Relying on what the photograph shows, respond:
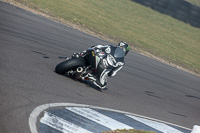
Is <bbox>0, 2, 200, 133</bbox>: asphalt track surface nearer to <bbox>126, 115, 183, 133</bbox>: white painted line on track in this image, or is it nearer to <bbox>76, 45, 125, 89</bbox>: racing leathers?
<bbox>76, 45, 125, 89</bbox>: racing leathers

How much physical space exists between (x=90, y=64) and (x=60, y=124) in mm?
3527

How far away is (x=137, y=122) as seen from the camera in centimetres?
736

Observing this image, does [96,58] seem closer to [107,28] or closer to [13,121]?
[13,121]

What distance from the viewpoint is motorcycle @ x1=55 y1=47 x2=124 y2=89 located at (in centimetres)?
880

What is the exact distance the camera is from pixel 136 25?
26.2 metres

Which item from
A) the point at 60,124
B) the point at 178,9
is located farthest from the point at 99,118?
the point at 178,9

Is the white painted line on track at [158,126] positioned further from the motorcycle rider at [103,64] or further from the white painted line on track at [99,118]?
the motorcycle rider at [103,64]

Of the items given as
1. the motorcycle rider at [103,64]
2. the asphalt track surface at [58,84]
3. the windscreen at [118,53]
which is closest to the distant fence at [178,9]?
the asphalt track surface at [58,84]

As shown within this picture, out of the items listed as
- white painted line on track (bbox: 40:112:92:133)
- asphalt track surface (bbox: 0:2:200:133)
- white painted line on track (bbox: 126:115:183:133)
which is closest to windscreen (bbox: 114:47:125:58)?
asphalt track surface (bbox: 0:2:200:133)

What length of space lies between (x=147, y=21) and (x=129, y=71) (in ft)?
51.6

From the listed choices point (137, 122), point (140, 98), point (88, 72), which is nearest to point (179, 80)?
point (140, 98)

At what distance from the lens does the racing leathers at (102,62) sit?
8.85 m

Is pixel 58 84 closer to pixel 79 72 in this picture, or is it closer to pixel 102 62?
pixel 79 72

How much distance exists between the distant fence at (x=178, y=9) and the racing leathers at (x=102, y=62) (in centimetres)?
1908
